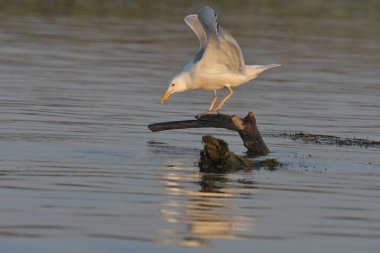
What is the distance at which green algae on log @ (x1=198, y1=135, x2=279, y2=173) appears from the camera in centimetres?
1428

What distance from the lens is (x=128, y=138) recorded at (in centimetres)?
1722

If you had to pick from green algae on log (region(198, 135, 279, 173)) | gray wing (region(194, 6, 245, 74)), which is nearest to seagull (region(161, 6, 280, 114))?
gray wing (region(194, 6, 245, 74))

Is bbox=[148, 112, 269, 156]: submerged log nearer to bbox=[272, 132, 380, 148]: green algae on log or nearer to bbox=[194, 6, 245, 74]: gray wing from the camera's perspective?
bbox=[194, 6, 245, 74]: gray wing

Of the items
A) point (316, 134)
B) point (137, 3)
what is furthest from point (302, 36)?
point (316, 134)

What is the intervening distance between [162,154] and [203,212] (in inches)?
162

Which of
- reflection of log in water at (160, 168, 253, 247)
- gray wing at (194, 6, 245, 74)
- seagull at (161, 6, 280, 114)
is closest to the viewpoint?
reflection of log in water at (160, 168, 253, 247)

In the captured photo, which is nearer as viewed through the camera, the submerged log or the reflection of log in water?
the reflection of log in water

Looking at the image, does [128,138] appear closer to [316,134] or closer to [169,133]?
[169,133]

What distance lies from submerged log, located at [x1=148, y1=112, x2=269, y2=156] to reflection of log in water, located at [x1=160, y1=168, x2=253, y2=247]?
1.64 m

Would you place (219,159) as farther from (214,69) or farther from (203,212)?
(203,212)

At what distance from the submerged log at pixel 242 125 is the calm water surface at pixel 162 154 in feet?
1.05

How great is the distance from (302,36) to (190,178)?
23.4 metres

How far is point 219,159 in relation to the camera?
1443cm

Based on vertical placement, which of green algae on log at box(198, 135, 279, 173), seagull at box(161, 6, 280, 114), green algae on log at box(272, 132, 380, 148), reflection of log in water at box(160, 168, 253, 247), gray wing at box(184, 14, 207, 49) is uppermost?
gray wing at box(184, 14, 207, 49)
